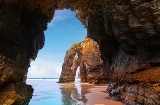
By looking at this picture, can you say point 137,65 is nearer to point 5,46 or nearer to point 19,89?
point 19,89

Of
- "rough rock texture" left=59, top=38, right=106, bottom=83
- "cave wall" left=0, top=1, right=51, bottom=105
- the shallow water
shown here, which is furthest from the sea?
"rough rock texture" left=59, top=38, right=106, bottom=83

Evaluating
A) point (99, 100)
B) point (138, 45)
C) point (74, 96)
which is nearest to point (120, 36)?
point (138, 45)

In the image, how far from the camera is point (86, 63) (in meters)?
58.4

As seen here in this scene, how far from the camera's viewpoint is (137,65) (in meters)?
15.6

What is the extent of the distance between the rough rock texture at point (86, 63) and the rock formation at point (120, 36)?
28.3 m

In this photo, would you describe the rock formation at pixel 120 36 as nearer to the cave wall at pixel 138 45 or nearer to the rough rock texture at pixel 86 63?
the cave wall at pixel 138 45

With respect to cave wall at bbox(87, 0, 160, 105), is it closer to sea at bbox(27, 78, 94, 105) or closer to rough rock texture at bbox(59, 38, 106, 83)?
sea at bbox(27, 78, 94, 105)

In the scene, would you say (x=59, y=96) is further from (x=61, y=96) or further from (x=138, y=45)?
(x=138, y=45)

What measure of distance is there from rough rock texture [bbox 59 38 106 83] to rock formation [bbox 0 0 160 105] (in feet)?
92.8

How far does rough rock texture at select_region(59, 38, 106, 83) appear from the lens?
55.1m

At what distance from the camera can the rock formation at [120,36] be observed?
464 inches

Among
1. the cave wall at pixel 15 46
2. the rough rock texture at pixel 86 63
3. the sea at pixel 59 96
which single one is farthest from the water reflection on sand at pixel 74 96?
the rough rock texture at pixel 86 63

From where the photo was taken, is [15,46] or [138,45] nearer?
[15,46]

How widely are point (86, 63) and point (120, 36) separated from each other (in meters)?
43.5
